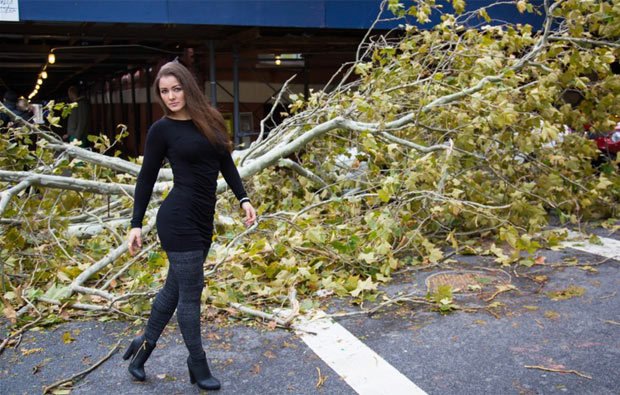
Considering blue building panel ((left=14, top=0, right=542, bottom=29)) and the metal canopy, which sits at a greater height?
blue building panel ((left=14, top=0, right=542, bottom=29))

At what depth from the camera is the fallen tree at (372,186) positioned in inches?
Answer: 206

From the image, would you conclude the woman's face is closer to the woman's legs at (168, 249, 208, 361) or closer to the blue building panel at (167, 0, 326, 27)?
the woman's legs at (168, 249, 208, 361)

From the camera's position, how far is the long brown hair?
11.1 ft

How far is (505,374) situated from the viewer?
3.58m

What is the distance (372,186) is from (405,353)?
2812 mm

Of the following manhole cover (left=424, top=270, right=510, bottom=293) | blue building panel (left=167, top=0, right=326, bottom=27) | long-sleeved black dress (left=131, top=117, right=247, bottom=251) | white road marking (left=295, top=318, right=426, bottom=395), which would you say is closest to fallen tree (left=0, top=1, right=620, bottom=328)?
manhole cover (left=424, top=270, right=510, bottom=293)

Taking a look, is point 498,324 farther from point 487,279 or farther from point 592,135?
point 592,135

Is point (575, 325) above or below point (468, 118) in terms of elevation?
below

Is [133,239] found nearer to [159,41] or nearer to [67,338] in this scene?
[67,338]

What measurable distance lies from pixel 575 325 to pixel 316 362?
70.3 inches

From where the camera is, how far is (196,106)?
3410mm

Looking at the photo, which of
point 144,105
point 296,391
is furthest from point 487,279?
point 144,105

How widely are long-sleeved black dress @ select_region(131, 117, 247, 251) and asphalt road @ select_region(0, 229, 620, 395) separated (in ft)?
2.85

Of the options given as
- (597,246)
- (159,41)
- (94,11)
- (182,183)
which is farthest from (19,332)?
(159,41)
